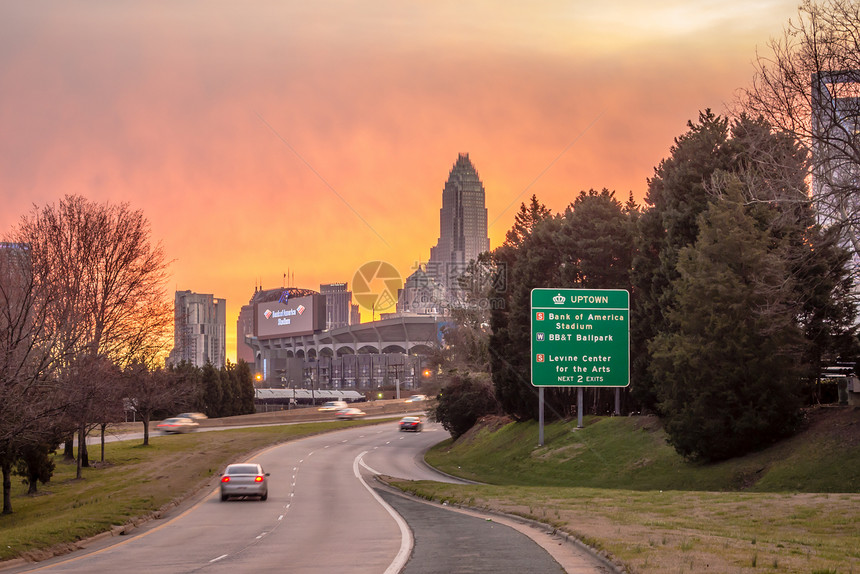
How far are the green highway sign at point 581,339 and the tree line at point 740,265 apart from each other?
2.32 metres

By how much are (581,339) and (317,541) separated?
2848 cm

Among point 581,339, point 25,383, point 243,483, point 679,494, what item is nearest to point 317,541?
point 25,383

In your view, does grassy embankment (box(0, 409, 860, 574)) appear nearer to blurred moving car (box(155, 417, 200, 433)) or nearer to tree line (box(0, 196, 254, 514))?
tree line (box(0, 196, 254, 514))

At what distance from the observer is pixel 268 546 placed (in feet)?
69.0

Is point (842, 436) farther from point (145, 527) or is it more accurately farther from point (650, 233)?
point (145, 527)

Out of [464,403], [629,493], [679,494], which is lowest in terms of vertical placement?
[629,493]

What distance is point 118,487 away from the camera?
136 ft

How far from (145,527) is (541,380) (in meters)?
25.4

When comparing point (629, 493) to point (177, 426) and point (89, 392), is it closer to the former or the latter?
point (89, 392)

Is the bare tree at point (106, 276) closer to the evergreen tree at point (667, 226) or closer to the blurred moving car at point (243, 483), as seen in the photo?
the blurred moving car at point (243, 483)

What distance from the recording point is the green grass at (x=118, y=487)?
79.4 feet

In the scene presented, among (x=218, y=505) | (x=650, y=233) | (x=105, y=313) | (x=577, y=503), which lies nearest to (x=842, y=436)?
(x=577, y=503)

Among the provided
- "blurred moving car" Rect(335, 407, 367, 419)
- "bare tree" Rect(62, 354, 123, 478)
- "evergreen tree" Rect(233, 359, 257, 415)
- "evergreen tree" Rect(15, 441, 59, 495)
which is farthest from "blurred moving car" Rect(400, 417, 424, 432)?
"evergreen tree" Rect(15, 441, 59, 495)

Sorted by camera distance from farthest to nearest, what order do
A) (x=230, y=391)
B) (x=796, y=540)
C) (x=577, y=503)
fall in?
(x=230, y=391)
(x=577, y=503)
(x=796, y=540)
